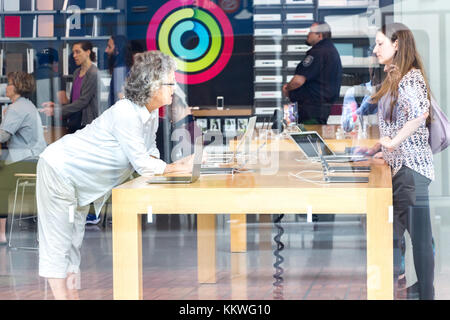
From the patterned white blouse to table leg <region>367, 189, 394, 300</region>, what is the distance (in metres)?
0.85

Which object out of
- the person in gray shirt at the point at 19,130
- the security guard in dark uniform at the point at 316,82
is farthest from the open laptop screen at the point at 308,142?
the person in gray shirt at the point at 19,130

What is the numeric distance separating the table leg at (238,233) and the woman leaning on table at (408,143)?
88cm

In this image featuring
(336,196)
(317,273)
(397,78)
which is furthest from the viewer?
(317,273)

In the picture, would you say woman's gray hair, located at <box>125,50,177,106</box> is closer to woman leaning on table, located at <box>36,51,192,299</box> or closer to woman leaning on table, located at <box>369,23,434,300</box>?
woman leaning on table, located at <box>36,51,192,299</box>

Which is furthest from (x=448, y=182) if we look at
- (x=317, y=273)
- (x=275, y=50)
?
(x=275, y=50)

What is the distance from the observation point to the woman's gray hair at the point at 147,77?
15.2 feet

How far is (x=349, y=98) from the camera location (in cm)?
561

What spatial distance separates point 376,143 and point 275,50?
2.84 feet

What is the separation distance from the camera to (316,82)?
561cm

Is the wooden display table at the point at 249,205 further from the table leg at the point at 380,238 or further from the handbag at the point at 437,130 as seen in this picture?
the handbag at the point at 437,130

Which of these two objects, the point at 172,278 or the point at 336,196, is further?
the point at 172,278

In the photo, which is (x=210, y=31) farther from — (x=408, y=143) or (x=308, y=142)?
(x=408, y=143)

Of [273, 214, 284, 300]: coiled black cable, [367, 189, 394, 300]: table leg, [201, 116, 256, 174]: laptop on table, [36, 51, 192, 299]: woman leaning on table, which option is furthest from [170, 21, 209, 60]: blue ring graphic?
[367, 189, 394, 300]: table leg
